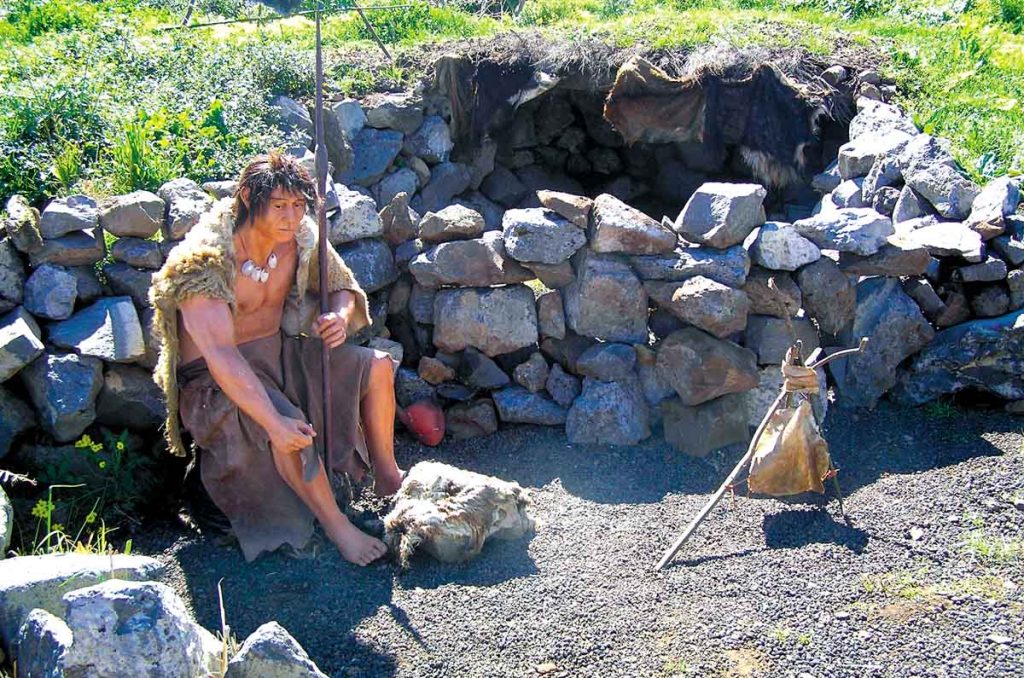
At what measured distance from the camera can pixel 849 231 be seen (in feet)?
18.8

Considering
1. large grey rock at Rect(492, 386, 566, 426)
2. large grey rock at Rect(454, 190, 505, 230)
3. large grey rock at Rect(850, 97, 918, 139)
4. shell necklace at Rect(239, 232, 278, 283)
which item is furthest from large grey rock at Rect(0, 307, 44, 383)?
large grey rock at Rect(850, 97, 918, 139)

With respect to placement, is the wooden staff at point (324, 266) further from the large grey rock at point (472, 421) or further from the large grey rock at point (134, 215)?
the large grey rock at point (472, 421)

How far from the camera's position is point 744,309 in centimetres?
557

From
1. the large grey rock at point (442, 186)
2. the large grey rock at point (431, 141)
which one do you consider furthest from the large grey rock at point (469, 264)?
the large grey rock at point (431, 141)

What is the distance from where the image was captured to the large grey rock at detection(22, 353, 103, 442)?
478 centimetres

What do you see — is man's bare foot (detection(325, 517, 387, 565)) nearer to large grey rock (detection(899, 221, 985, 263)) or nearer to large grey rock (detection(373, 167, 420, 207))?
large grey rock (detection(373, 167, 420, 207))

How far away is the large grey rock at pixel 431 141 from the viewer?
766 centimetres

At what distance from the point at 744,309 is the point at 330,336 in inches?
89.3

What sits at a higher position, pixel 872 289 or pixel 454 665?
pixel 872 289

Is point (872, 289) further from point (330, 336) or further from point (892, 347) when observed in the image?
point (330, 336)

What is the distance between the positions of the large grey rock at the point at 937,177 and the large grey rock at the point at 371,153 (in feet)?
11.2

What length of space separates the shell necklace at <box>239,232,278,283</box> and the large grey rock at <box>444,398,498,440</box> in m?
1.72

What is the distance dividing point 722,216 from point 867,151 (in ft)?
5.79

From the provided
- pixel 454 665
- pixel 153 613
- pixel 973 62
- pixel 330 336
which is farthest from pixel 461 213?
pixel 973 62
